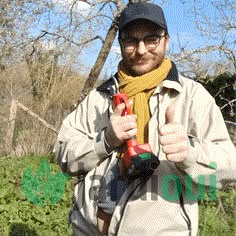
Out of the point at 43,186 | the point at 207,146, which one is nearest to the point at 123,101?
A: the point at 207,146

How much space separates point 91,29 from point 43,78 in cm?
281

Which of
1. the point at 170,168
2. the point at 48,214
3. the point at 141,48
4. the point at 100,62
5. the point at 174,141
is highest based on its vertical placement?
the point at 100,62

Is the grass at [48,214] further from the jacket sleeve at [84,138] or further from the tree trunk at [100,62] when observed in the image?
the jacket sleeve at [84,138]

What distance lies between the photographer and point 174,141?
1.56m

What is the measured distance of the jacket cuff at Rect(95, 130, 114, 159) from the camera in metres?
1.79

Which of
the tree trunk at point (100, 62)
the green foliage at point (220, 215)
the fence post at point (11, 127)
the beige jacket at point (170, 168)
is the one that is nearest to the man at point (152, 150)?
the beige jacket at point (170, 168)

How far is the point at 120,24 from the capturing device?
194cm

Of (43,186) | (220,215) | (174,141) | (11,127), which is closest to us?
(174,141)

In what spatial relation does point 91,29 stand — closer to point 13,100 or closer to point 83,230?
point 13,100

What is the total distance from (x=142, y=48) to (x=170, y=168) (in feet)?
1.56

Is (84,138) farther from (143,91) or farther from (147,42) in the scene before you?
(147,42)

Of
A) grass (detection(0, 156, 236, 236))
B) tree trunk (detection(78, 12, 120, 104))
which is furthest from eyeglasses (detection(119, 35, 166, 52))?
tree trunk (detection(78, 12, 120, 104))

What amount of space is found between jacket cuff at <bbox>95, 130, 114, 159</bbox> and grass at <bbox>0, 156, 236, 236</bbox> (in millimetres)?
2585

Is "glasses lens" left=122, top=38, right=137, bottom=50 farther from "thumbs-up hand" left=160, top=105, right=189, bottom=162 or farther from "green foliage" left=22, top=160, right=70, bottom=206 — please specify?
"green foliage" left=22, top=160, right=70, bottom=206
